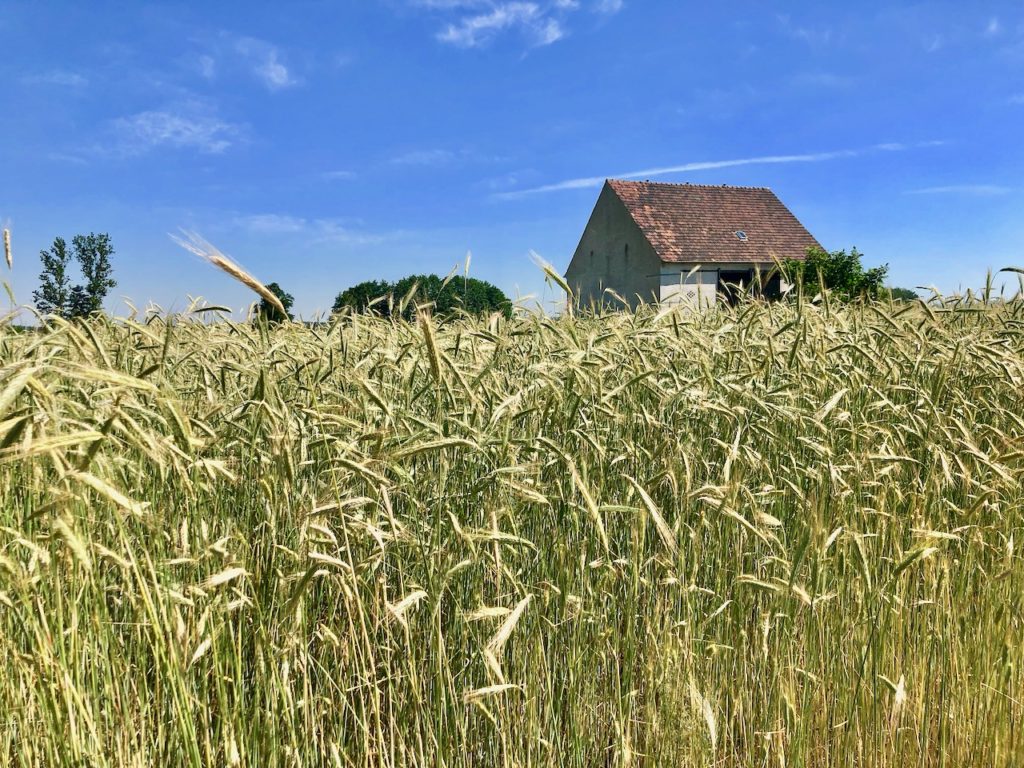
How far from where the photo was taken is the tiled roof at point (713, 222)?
22203mm

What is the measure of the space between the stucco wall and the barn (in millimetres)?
29

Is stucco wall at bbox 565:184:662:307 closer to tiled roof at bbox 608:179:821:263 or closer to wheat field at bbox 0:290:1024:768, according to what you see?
tiled roof at bbox 608:179:821:263

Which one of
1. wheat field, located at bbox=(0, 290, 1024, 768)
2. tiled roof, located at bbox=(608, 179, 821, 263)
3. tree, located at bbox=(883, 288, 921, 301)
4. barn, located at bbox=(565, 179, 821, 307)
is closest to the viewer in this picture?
wheat field, located at bbox=(0, 290, 1024, 768)

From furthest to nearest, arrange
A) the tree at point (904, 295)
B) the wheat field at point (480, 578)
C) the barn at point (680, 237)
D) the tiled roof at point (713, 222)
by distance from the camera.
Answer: the tiled roof at point (713, 222) → the barn at point (680, 237) → the tree at point (904, 295) → the wheat field at point (480, 578)

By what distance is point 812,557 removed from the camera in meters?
1.97

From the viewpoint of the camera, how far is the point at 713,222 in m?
23.5

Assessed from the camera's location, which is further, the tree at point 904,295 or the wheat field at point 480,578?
the tree at point 904,295

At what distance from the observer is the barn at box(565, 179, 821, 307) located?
71.6 feet

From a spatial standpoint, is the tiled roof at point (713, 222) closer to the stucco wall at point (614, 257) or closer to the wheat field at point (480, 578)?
the stucco wall at point (614, 257)

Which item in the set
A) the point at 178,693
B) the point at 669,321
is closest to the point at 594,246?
the point at 669,321

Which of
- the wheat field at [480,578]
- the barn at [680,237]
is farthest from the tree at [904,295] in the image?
the barn at [680,237]

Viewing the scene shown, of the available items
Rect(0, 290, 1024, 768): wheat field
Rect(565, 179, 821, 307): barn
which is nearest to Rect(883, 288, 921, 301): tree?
Rect(0, 290, 1024, 768): wheat field

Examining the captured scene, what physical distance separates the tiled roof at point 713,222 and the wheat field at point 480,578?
19799 millimetres

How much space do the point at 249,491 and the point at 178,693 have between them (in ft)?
1.83
